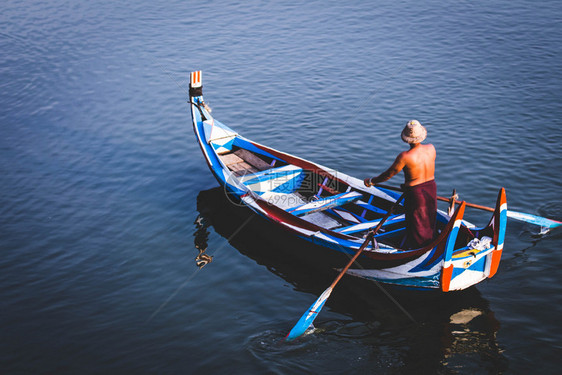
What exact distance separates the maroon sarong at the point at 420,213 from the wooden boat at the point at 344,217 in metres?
0.28

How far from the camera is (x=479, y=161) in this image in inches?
505

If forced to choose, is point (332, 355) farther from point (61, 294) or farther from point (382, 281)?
point (61, 294)

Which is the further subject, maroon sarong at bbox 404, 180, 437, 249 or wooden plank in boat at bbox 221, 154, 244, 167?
wooden plank in boat at bbox 221, 154, 244, 167

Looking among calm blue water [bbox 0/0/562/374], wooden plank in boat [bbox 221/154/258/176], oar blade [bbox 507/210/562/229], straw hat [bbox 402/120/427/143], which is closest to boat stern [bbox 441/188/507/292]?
calm blue water [bbox 0/0/562/374]

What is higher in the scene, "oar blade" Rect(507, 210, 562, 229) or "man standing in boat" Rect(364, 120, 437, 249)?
"man standing in boat" Rect(364, 120, 437, 249)

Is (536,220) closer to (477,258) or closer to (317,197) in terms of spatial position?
(477,258)

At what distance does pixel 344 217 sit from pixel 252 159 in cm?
341

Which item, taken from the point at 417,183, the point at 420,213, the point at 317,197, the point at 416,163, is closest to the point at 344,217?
the point at 317,197

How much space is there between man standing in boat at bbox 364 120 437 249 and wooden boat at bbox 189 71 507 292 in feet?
1.30

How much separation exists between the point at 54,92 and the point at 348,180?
1383 cm

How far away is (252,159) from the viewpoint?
41.4ft

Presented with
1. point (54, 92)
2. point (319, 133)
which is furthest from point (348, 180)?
point (54, 92)

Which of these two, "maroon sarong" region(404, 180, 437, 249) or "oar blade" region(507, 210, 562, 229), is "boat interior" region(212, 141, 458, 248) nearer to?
"maroon sarong" region(404, 180, 437, 249)

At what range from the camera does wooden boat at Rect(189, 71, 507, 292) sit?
7.54 meters
